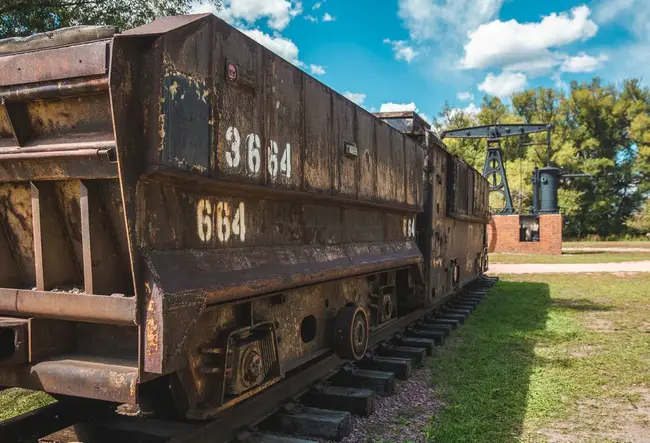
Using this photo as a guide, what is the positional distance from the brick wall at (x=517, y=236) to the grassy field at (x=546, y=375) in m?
18.5

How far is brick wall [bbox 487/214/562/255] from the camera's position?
2952 cm

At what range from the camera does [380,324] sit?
6484 mm

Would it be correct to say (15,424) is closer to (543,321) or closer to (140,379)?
(140,379)

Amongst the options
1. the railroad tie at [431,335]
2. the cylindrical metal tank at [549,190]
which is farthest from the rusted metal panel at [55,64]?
the cylindrical metal tank at [549,190]

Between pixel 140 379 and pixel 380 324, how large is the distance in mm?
3920

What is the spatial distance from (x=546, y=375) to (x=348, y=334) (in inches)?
106

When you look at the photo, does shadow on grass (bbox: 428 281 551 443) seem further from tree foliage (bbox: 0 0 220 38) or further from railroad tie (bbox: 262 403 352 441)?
tree foliage (bbox: 0 0 220 38)

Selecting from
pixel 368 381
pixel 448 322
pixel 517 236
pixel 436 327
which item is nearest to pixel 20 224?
pixel 368 381

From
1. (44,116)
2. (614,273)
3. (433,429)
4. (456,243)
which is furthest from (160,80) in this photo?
(614,273)

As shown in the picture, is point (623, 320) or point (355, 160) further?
point (623, 320)

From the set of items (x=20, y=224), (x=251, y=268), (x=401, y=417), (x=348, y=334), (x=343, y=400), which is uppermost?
(x=20, y=224)

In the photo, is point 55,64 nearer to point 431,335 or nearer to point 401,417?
point 401,417

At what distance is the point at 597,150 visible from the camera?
5388cm

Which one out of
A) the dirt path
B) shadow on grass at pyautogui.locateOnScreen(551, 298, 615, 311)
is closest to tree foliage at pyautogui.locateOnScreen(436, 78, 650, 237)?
the dirt path
